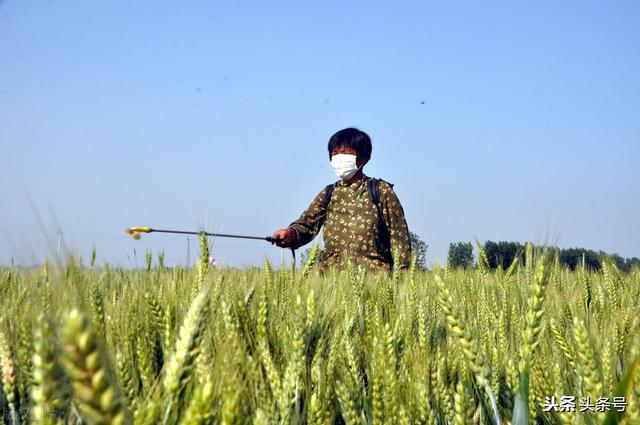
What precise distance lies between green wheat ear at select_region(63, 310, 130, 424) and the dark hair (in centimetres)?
441

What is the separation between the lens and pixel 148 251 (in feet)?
11.0

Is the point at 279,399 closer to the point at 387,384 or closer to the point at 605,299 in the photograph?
the point at 387,384

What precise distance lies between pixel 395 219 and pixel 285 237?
83 cm

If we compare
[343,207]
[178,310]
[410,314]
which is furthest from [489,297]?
[343,207]

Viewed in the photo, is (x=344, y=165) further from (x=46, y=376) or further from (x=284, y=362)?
(x=46, y=376)

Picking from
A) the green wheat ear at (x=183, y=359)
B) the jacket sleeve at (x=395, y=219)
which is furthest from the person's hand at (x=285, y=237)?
the green wheat ear at (x=183, y=359)

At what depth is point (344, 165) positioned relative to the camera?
481 centimetres

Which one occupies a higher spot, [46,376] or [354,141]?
[354,141]

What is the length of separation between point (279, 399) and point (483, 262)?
93.4 inches

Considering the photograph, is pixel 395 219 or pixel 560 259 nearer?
pixel 560 259

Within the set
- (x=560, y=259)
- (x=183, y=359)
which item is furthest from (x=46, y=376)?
(x=560, y=259)

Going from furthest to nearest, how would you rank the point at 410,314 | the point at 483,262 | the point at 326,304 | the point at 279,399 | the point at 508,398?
the point at 483,262, the point at 410,314, the point at 326,304, the point at 508,398, the point at 279,399

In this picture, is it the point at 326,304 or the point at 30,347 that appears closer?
the point at 30,347

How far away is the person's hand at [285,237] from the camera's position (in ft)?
15.6
